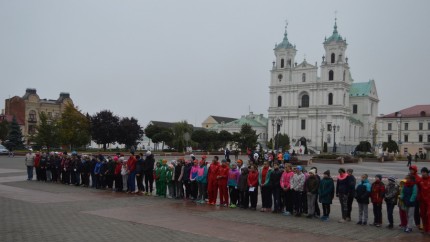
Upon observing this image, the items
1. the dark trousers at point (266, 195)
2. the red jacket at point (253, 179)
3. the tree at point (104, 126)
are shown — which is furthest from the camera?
the tree at point (104, 126)

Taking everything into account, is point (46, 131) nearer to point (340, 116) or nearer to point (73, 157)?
point (73, 157)

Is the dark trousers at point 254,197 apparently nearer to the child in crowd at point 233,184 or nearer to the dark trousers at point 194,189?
the child in crowd at point 233,184

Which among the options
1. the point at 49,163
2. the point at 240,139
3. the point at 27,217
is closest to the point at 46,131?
the point at 49,163

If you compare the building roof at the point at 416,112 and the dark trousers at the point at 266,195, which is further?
the building roof at the point at 416,112

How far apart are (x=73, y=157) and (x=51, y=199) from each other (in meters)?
6.59

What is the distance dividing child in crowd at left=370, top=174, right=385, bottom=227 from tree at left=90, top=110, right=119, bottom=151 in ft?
178

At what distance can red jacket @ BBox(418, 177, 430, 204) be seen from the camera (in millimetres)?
11883

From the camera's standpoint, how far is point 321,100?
109 m

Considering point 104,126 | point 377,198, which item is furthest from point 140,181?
point 104,126

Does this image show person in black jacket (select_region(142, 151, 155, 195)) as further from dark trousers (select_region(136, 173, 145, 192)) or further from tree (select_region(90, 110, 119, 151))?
tree (select_region(90, 110, 119, 151))

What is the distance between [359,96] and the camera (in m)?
116

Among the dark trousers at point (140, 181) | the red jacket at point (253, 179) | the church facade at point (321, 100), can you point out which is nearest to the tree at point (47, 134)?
the dark trousers at point (140, 181)

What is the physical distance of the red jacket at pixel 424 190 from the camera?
1188 centimetres

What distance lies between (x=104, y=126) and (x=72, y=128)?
10120 mm
